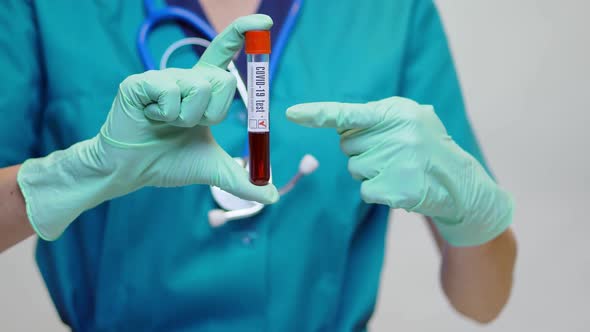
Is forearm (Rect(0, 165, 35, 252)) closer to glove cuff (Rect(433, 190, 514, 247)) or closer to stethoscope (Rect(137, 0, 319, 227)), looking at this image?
stethoscope (Rect(137, 0, 319, 227))

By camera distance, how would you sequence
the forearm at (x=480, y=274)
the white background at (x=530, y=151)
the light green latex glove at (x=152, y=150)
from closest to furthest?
the light green latex glove at (x=152, y=150), the forearm at (x=480, y=274), the white background at (x=530, y=151)

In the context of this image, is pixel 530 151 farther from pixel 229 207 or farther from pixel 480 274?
pixel 229 207

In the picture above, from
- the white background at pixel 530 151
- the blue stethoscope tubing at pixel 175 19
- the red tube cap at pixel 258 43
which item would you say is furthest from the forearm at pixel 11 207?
the white background at pixel 530 151

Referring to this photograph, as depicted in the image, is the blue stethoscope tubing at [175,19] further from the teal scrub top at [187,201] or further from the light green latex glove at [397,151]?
the light green latex glove at [397,151]

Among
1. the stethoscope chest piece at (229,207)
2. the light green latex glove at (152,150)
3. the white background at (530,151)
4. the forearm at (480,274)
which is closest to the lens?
the light green latex glove at (152,150)

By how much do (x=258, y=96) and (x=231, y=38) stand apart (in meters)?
0.07

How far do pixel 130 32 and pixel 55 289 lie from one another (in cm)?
35

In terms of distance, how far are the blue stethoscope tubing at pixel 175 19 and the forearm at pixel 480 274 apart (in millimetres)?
377

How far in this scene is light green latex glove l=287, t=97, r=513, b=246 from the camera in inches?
29.1

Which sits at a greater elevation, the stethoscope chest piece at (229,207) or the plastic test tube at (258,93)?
the plastic test tube at (258,93)

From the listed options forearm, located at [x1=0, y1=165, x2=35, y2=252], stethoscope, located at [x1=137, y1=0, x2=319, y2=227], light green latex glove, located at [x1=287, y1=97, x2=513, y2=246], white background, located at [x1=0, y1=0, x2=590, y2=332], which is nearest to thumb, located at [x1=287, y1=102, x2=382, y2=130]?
light green latex glove, located at [x1=287, y1=97, x2=513, y2=246]

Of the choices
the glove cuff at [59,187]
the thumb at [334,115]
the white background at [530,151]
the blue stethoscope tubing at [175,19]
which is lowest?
the white background at [530,151]

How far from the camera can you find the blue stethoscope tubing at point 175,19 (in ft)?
2.76

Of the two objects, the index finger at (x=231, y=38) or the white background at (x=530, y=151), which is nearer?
the index finger at (x=231, y=38)
